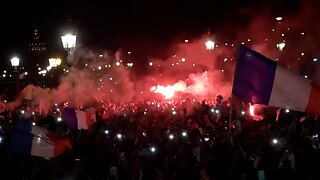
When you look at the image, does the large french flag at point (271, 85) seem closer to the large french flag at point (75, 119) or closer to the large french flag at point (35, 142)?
the large french flag at point (35, 142)

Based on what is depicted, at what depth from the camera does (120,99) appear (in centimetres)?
3866

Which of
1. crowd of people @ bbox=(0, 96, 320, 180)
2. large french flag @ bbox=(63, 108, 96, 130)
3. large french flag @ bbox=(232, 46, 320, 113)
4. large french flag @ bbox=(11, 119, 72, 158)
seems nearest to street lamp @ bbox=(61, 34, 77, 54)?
large french flag @ bbox=(63, 108, 96, 130)

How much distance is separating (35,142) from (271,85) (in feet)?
17.0

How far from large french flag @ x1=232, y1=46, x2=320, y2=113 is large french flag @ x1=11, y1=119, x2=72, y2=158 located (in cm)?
419

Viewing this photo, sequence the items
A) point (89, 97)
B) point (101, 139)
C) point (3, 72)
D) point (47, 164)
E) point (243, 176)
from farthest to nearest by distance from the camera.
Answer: point (3, 72) → point (89, 97) → point (101, 139) → point (47, 164) → point (243, 176)

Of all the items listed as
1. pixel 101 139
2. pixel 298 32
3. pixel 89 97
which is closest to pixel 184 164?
pixel 101 139

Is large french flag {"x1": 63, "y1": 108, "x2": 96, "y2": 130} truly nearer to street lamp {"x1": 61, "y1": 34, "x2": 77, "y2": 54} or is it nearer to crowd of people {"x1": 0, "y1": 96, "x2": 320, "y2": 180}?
crowd of people {"x1": 0, "y1": 96, "x2": 320, "y2": 180}

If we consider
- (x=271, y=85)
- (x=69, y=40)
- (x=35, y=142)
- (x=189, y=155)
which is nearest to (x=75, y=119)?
(x=69, y=40)

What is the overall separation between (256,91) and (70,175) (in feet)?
14.0

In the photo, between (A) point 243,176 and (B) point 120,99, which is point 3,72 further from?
(A) point 243,176

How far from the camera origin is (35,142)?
10.8 meters

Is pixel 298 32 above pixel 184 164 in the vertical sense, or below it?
above

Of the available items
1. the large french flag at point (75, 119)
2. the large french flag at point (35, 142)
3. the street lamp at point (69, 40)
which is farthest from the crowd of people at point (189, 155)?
the street lamp at point (69, 40)

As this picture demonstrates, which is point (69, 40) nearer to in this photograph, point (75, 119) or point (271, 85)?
point (75, 119)
